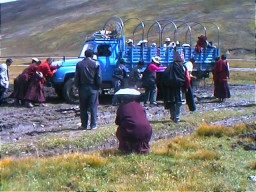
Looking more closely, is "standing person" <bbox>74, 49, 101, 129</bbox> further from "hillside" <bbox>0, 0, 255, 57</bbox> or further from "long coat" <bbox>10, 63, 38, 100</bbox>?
"hillside" <bbox>0, 0, 255, 57</bbox>

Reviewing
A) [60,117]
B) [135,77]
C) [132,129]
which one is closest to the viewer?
[132,129]

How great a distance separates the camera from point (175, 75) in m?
14.2

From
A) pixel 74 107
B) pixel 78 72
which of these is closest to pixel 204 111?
pixel 74 107

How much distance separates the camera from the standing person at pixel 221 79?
2052 centimetres

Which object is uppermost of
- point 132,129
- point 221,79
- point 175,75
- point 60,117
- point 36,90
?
point 175,75

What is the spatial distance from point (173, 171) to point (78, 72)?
4.88 metres

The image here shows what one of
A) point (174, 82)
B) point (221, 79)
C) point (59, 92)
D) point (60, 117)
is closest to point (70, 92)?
point (59, 92)

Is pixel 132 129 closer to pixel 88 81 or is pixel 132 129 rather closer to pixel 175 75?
pixel 88 81

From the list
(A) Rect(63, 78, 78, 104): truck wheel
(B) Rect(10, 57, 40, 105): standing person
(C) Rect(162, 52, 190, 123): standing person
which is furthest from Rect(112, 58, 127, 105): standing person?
(C) Rect(162, 52, 190, 123): standing person

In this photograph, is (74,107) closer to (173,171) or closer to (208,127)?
(208,127)

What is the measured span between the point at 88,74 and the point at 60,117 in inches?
139

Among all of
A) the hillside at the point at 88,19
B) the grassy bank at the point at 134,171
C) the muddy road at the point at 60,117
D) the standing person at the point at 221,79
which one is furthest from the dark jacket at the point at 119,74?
the hillside at the point at 88,19

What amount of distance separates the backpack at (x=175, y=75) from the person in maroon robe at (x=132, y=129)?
13.2 ft

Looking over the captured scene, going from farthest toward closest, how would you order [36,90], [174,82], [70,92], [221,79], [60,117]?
[221,79], [70,92], [36,90], [60,117], [174,82]
